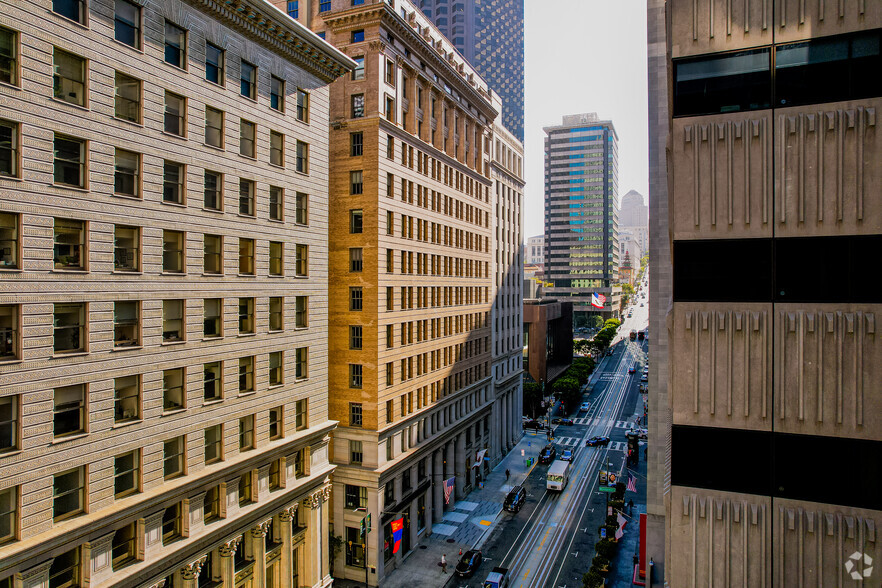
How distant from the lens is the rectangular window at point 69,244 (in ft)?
74.6

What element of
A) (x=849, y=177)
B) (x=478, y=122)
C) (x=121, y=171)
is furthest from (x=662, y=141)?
(x=478, y=122)

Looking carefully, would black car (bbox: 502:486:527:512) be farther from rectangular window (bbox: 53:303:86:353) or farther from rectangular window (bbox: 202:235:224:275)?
rectangular window (bbox: 53:303:86:353)

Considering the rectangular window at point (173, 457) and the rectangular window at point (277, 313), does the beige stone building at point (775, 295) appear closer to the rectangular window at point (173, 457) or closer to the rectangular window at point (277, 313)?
the rectangular window at point (173, 457)

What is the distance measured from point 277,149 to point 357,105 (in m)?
13.4

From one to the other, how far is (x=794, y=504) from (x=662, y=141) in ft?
69.4

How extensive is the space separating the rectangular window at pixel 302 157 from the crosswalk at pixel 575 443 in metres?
63.0

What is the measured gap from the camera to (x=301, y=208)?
38.1 meters

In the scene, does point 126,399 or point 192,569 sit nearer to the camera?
point 126,399

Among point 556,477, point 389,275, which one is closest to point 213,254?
point 389,275

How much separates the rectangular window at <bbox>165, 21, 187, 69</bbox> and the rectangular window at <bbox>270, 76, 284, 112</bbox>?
6874 mm

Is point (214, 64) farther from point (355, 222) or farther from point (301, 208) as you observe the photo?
point (355, 222)

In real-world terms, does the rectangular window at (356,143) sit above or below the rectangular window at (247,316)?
above

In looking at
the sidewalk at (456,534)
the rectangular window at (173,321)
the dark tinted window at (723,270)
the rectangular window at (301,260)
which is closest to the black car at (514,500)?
the sidewalk at (456,534)

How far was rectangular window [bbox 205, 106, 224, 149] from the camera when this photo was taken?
3038 centimetres
